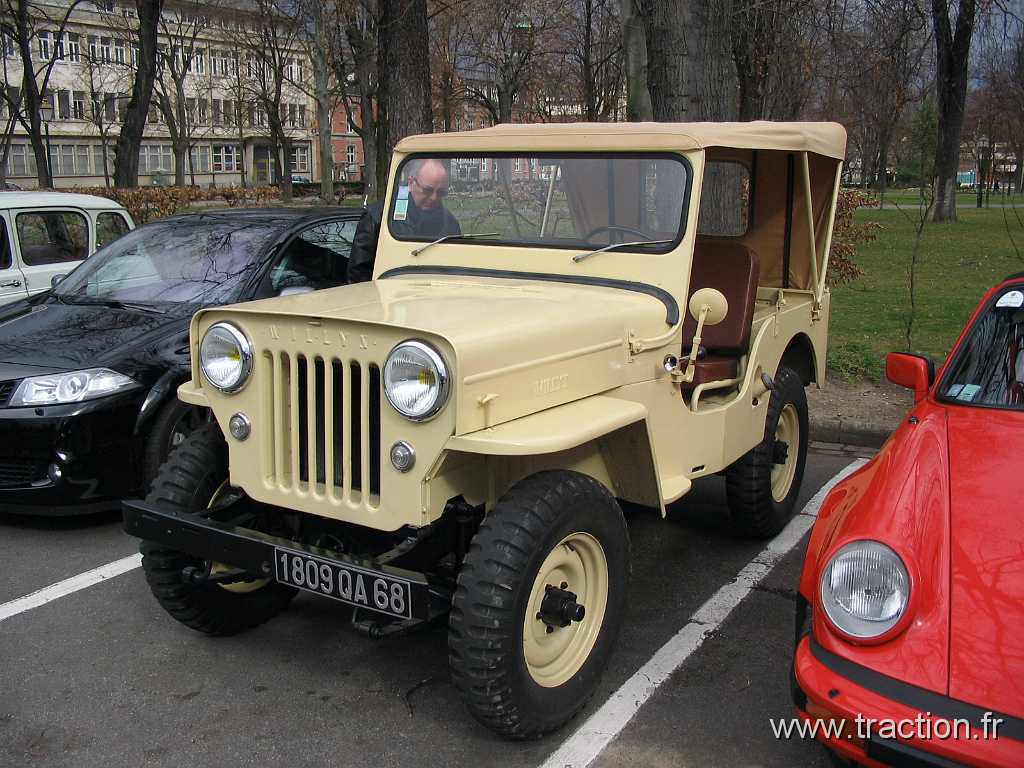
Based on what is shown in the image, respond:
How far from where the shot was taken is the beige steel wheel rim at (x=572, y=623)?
3.28 meters

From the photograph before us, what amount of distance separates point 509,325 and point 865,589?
1414 millimetres

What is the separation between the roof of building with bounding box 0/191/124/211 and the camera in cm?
809

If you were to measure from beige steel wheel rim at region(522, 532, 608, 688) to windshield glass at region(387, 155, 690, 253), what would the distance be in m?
1.41

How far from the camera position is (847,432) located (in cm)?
723

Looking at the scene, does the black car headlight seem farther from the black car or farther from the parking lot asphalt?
the parking lot asphalt

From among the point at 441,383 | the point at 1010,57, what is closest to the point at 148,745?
the point at 441,383

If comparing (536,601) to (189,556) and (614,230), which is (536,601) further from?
(614,230)

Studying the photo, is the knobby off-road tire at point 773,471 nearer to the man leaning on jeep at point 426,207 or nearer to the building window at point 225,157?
the man leaning on jeep at point 426,207

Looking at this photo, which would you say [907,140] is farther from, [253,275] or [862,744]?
[862,744]

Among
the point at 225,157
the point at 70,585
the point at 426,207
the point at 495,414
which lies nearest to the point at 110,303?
the point at 70,585

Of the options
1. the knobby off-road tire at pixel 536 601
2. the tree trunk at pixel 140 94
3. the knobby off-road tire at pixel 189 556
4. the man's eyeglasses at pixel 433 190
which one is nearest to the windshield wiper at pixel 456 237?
the man's eyeglasses at pixel 433 190

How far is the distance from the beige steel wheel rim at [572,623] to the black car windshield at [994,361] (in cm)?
149

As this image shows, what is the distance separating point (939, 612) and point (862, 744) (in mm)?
420

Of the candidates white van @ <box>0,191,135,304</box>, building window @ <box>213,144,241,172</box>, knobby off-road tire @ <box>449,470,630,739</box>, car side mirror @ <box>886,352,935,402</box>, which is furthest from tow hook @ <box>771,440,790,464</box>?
building window @ <box>213,144,241,172</box>
